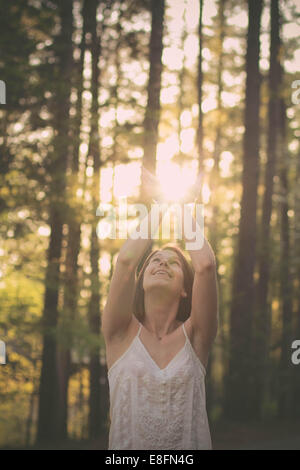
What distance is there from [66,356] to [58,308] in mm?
2219

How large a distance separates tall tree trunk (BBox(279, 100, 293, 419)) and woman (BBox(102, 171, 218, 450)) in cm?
1366

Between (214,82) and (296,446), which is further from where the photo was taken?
(214,82)

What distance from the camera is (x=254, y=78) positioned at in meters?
13.3

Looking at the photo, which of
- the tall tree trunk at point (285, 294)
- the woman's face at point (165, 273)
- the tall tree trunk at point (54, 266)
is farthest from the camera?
the tall tree trunk at point (285, 294)

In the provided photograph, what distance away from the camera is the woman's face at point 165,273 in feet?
8.81

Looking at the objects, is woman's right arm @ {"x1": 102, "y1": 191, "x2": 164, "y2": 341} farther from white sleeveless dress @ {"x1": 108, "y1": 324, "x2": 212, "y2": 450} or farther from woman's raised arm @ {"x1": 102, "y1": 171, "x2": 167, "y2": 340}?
white sleeveless dress @ {"x1": 108, "y1": 324, "x2": 212, "y2": 450}

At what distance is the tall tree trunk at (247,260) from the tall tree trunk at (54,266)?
4.38 metres

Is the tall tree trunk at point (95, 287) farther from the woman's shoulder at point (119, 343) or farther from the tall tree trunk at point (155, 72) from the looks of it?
the woman's shoulder at point (119, 343)

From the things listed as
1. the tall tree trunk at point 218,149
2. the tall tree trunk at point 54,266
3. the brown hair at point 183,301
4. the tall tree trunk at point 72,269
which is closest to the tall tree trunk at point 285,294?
the tall tree trunk at point 218,149

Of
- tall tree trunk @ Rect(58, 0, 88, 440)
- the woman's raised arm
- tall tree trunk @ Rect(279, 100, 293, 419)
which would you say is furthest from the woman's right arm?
tall tree trunk @ Rect(279, 100, 293, 419)

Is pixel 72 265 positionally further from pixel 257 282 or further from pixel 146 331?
pixel 146 331

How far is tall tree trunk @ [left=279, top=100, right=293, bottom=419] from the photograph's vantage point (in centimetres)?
1580

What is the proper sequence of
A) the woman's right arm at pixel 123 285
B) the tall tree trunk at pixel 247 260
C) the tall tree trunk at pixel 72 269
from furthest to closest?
the tall tree trunk at pixel 247 260, the tall tree trunk at pixel 72 269, the woman's right arm at pixel 123 285
